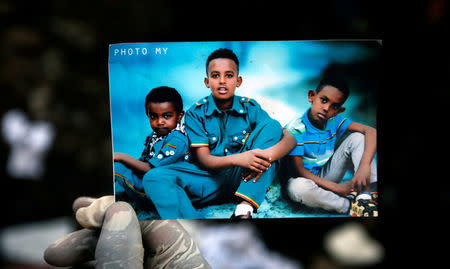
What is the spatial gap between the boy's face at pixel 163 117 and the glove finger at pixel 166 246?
140mm

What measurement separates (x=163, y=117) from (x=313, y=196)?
256 millimetres

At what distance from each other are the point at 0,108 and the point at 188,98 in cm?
78

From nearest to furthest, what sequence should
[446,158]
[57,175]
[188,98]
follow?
1. [188,98]
2. [446,158]
3. [57,175]

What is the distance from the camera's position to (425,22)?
2.67ft

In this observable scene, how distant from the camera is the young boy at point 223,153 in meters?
0.58

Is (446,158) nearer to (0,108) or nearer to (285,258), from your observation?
(285,258)

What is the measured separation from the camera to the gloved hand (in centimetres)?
53

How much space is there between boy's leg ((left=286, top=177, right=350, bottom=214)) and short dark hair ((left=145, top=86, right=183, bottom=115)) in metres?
0.20

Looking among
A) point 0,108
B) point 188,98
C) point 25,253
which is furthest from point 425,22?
point 25,253

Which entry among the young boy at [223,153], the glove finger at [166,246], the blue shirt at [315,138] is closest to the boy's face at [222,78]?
the young boy at [223,153]

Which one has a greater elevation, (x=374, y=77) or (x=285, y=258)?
(x=374, y=77)

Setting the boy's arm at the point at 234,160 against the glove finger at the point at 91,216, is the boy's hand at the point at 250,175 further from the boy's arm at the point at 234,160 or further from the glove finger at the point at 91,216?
the glove finger at the point at 91,216

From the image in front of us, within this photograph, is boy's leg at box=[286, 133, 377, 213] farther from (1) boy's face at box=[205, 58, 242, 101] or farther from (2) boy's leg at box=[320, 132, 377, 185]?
(1) boy's face at box=[205, 58, 242, 101]

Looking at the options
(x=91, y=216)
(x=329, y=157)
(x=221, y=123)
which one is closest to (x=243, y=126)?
(x=221, y=123)
